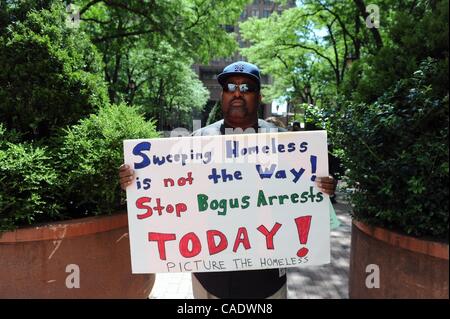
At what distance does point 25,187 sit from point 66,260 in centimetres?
63

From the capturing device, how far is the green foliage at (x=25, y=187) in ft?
9.86

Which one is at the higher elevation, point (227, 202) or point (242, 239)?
point (227, 202)

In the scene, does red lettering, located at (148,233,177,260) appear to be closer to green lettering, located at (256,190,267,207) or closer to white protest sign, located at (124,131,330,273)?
white protest sign, located at (124,131,330,273)

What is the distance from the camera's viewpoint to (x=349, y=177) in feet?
9.59

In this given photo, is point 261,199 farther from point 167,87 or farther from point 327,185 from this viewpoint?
point 167,87

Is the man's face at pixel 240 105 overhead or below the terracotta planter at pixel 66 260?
overhead

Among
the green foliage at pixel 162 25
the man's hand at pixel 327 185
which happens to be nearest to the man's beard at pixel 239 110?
the man's hand at pixel 327 185

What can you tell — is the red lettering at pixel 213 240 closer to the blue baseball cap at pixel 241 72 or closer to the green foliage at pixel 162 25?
the blue baseball cap at pixel 241 72

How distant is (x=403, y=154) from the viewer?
250 cm

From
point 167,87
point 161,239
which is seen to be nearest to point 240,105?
point 161,239

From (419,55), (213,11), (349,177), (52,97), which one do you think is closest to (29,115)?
(52,97)

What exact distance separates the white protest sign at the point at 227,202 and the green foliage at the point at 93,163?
0.70m

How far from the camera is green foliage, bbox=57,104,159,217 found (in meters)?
3.31

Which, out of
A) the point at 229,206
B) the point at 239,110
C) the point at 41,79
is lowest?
the point at 229,206
